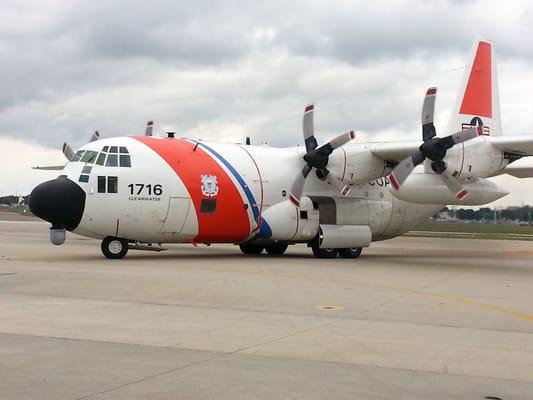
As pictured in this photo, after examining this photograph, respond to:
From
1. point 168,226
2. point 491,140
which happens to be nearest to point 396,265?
point 491,140

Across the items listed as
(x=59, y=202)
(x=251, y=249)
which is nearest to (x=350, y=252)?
(x=251, y=249)

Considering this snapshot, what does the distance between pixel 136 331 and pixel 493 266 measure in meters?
16.0

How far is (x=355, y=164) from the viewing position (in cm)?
2392

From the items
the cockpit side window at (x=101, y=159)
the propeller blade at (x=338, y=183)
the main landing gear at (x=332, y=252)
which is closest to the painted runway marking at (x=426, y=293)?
the cockpit side window at (x=101, y=159)

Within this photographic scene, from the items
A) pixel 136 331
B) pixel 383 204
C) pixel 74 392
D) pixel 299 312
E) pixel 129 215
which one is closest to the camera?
pixel 74 392

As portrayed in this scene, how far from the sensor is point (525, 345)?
8633mm

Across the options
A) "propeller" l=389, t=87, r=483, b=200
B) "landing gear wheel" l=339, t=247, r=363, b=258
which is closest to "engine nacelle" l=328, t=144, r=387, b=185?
"propeller" l=389, t=87, r=483, b=200

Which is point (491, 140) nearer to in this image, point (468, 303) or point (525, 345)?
point (468, 303)

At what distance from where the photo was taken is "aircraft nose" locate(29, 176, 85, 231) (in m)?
19.8

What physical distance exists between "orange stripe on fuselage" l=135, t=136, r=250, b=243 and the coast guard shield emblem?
0.11 meters

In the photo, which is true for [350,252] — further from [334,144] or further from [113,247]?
[113,247]

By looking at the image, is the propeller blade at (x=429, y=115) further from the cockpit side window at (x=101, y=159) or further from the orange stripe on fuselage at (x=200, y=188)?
the cockpit side window at (x=101, y=159)

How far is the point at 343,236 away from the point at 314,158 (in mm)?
3056

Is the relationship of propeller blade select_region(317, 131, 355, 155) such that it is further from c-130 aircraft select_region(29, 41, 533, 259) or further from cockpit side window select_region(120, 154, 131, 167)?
cockpit side window select_region(120, 154, 131, 167)
